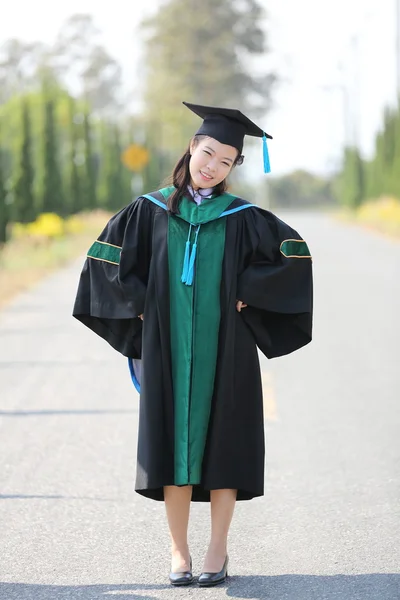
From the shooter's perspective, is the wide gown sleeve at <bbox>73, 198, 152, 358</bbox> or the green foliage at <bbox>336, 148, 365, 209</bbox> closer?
the wide gown sleeve at <bbox>73, 198, 152, 358</bbox>

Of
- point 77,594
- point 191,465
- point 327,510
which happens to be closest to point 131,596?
point 77,594

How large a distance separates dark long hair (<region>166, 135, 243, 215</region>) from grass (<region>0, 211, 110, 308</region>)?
11.4 metres

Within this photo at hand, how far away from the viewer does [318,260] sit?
24.3 meters

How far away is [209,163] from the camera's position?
504cm

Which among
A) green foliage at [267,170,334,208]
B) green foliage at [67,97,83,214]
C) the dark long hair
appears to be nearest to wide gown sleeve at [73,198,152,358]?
the dark long hair

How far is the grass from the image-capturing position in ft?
62.1

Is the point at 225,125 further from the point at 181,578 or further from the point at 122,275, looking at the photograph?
the point at 181,578

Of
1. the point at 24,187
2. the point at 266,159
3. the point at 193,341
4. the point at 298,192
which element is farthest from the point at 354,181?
the point at 193,341

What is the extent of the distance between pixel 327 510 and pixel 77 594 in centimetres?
166

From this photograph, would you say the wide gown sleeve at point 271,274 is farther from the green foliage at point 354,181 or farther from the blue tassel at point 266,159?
the green foliage at point 354,181

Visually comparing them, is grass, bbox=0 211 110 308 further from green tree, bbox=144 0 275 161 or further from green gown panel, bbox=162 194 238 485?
green tree, bbox=144 0 275 161

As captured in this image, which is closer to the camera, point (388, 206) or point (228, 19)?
point (388, 206)

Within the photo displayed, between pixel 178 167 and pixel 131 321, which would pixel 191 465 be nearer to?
pixel 131 321

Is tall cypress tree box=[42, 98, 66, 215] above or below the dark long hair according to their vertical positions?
below
